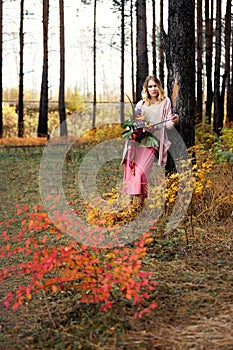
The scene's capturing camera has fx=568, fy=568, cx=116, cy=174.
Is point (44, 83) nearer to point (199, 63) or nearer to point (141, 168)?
point (199, 63)

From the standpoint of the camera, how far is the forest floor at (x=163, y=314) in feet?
12.2

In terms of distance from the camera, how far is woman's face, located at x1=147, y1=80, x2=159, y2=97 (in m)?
6.44

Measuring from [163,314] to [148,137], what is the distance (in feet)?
9.16

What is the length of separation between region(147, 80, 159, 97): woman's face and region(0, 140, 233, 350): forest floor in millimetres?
1661

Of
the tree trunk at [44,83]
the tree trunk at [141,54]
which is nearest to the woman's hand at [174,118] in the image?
the tree trunk at [141,54]

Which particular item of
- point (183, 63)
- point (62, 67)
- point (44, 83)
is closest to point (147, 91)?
point (183, 63)

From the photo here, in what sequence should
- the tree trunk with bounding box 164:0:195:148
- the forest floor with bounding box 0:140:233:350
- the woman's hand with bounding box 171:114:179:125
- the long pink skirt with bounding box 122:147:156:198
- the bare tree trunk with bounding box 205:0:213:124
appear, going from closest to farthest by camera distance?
the forest floor with bounding box 0:140:233:350 < the woman's hand with bounding box 171:114:179:125 < the long pink skirt with bounding box 122:147:156:198 < the tree trunk with bounding box 164:0:195:148 < the bare tree trunk with bounding box 205:0:213:124

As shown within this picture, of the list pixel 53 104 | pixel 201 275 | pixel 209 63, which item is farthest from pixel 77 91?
pixel 201 275

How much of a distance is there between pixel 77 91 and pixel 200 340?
25706 mm

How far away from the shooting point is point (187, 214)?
642 centimetres

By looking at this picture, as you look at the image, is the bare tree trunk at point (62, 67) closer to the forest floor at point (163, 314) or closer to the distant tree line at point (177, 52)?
the distant tree line at point (177, 52)

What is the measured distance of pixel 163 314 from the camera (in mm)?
4082

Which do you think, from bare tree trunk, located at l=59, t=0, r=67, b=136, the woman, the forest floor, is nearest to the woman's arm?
the woman

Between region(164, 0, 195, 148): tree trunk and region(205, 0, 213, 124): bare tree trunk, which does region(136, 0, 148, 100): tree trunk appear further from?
region(164, 0, 195, 148): tree trunk
